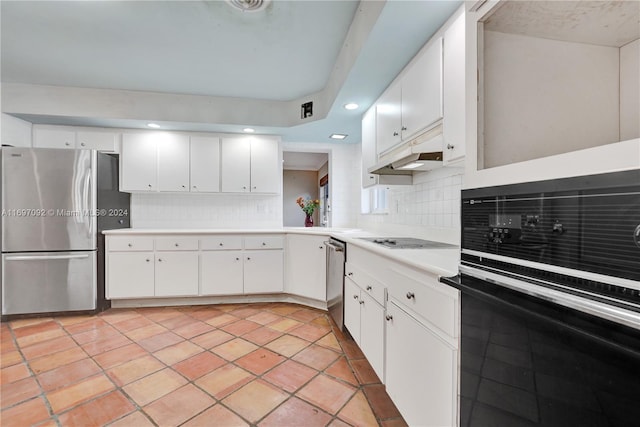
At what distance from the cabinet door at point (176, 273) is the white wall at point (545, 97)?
3080mm

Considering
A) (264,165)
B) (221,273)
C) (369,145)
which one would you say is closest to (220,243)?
(221,273)

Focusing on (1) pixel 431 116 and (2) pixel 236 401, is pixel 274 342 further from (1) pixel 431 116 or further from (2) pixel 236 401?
(1) pixel 431 116

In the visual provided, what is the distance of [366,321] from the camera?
1.81 meters

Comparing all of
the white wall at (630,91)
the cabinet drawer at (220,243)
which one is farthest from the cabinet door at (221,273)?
the white wall at (630,91)

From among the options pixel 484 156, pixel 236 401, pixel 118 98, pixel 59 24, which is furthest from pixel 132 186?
Result: pixel 484 156

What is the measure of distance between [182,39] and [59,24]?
83 cm

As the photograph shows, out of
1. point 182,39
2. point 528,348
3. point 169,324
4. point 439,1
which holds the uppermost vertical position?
point 182,39

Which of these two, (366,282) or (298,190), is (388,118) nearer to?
(366,282)

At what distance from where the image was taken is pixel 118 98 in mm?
3092

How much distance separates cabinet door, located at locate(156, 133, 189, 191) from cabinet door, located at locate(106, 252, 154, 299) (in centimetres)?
88

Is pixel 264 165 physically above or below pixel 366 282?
above

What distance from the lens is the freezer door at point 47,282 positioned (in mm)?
2797

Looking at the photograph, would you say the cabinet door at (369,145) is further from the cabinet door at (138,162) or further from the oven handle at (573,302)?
the cabinet door at (138,162)

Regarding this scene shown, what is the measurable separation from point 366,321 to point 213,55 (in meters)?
2.46
